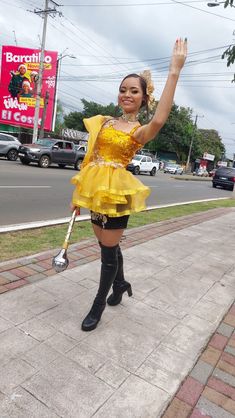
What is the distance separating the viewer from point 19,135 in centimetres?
3462

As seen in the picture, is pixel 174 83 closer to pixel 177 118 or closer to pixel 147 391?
pixel 147 391

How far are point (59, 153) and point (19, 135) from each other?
15986 mm

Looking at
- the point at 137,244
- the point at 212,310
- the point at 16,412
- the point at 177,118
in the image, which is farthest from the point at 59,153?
the point at 177,118

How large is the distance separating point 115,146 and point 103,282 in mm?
1055

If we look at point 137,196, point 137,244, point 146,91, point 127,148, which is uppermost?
point 146,91

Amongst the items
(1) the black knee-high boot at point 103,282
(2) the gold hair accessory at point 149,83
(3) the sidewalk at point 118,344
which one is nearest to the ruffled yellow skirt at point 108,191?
(1) the black knee-high boot at point 103,282

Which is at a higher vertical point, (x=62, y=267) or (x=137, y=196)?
(x=137, y=196)

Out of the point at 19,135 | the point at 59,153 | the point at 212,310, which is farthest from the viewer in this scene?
the point at 19,135

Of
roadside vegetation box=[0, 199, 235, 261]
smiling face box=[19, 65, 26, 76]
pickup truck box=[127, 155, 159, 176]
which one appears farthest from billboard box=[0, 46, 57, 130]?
roadside vegetation box=[0, 199, 235, 261]

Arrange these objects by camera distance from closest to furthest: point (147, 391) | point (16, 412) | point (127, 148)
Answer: point (16, 412) → point (147, 391) → point (127, 148)

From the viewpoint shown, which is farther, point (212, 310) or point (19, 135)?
point (19, 135)

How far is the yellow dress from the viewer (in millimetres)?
2537

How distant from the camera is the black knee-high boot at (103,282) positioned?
279 cm

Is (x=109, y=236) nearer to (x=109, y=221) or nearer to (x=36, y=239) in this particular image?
(x=109, y=221)
